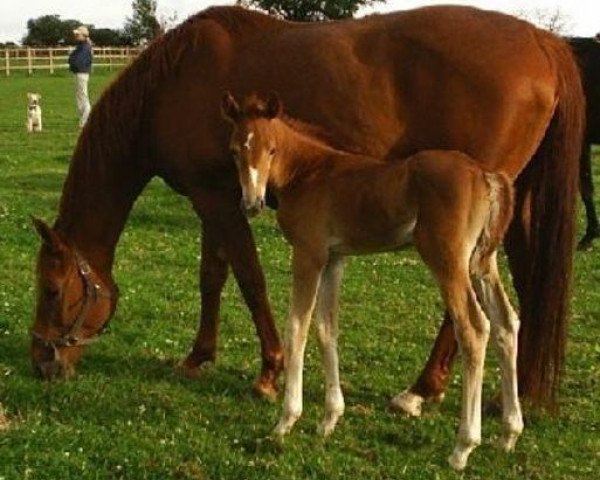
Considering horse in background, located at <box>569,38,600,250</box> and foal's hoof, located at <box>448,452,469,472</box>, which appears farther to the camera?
horse in background, located at <box>569,38,600,250</box>

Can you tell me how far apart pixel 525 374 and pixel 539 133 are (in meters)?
1.49

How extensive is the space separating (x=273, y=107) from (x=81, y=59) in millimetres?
16955

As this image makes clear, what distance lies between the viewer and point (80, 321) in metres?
6.51

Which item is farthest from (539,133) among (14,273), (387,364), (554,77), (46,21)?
(46,21)

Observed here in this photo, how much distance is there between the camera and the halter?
6461 mm

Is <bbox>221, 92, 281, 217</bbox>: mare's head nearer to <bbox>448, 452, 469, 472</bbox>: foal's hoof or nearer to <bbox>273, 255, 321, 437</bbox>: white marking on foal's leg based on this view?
<bbox>273, 255, 321, 437</bbox>: white marking on foal's leg

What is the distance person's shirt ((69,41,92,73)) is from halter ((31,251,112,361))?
50.3 ft

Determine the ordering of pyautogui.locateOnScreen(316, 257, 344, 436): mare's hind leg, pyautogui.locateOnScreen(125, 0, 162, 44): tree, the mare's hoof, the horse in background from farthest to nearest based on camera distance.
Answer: pyautogui.locateOnScreen(125, 0, 162, 44): tree
the horse in background
the mare's hoof
pyautogui.locateOnScreen(316, 257, 344, 436): mare's hind leg

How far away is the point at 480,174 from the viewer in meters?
5.02

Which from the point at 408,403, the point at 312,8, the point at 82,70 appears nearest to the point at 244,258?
the point at 408,403

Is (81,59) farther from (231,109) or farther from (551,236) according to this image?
(231,109)

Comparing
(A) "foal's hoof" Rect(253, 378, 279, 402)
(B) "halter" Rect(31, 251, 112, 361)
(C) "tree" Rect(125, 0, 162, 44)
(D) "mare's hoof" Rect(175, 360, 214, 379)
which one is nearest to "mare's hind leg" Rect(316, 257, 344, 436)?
(A) "foal's hoof" Rect(253, 378, 279, 402)

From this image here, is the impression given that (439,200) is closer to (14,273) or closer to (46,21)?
(14,273)

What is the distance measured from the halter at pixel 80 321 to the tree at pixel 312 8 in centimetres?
3752
